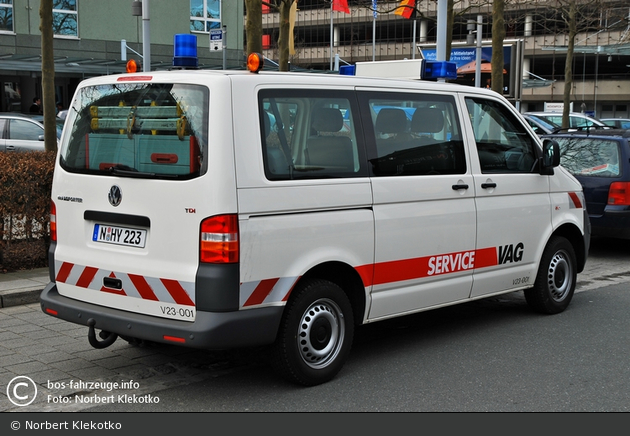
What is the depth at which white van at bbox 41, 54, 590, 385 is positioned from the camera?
15.2 feet

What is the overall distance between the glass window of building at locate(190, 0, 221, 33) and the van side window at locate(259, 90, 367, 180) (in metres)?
30.1

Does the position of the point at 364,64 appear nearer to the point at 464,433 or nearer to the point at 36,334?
the point at 36,334

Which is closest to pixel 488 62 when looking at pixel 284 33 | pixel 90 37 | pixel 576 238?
pixel 284 33

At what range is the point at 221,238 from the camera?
4.55 meters

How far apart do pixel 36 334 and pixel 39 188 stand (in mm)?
2268

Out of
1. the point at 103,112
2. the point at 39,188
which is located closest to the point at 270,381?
the point at 103,112

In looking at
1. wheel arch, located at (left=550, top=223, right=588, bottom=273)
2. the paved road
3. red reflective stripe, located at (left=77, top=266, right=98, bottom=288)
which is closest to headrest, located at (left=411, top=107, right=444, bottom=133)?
the paved road

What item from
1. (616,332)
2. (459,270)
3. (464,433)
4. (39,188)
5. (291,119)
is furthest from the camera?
(39,188)

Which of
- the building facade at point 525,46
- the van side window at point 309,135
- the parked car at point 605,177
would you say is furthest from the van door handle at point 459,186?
the building facade at point 525,46

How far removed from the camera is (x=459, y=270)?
20.2ft

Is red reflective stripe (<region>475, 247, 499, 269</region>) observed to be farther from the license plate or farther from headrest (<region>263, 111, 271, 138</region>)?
the license plate

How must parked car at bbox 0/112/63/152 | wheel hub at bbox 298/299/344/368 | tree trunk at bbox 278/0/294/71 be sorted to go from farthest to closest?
1. parked car at bbox 0/112/63/152
2. tree trunk at bbox 278/0/294/71
3. wheel hub at bbox 298/299/344/368

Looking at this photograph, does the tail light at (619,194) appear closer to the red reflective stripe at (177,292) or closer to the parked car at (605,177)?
the parked car at (605,177)

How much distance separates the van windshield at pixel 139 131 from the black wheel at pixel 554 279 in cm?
372
